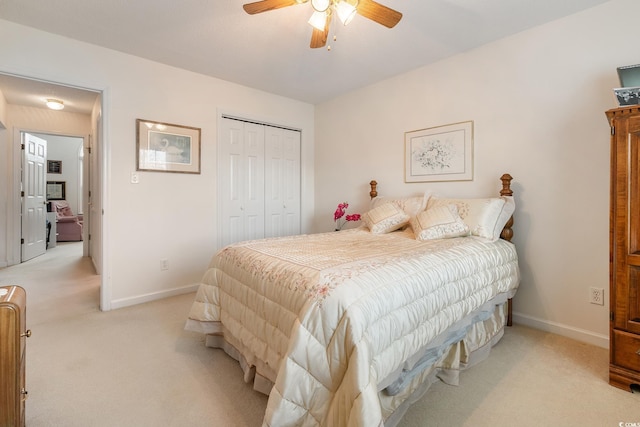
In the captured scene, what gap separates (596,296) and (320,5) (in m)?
2.75

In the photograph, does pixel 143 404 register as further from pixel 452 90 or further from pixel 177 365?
pixel 452 90

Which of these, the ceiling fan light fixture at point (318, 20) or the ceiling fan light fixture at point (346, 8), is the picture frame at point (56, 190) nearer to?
the ceiling fan light fixture at point (318, 20)

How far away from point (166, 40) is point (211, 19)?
0.60 m

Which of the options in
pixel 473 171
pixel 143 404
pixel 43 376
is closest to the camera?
pixel 143 404

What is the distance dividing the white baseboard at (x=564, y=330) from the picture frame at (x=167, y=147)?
3.50 m

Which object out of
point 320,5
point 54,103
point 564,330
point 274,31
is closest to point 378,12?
point 320,5

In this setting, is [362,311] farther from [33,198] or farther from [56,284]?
[33,198]

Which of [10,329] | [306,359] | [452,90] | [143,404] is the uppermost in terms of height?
[452,90]

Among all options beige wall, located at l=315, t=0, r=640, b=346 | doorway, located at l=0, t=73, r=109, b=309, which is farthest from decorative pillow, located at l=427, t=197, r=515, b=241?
doorway, located at l=0, t=73, r=109, b=309

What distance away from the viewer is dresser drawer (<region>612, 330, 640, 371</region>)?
1.57 m

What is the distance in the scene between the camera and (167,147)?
3.10 meters

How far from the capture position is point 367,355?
1037mm

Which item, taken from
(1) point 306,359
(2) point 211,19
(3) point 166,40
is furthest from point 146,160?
(1) point 306,359

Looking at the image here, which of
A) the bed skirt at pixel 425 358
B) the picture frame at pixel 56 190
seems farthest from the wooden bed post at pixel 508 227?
the picture frame at pixel 56 190
